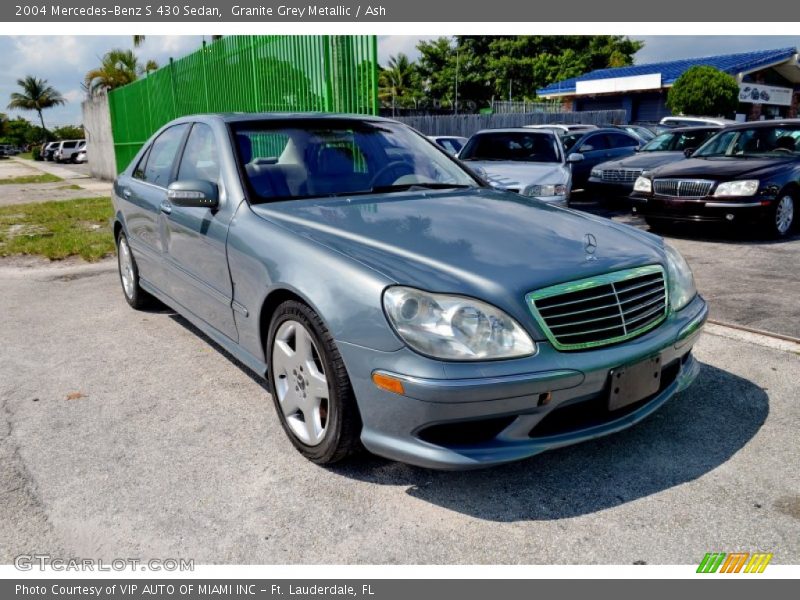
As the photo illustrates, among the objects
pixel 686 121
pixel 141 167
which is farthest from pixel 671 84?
pixel 141 167

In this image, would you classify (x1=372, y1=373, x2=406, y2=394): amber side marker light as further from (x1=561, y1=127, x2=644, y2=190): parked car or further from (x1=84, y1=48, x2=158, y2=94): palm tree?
(x1=84, y1=48, x2=158, y2=94): palm tree

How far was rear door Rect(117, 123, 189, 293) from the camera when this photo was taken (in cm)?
442

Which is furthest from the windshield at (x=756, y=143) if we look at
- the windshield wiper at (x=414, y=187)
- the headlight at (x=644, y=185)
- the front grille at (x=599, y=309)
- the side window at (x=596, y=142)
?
the front grille at (x=599, y=309)

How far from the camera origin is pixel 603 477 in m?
2.74

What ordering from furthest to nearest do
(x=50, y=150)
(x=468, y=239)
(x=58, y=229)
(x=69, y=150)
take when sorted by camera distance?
(x=50, y=150) < (x=69, y=150) < (x=58, y=229) < (x=468, y=239)

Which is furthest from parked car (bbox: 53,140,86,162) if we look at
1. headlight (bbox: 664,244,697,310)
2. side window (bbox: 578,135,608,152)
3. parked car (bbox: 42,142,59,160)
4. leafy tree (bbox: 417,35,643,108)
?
headlight (bbox: 664,244,697,310)

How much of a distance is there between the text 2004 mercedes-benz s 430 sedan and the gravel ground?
26cm

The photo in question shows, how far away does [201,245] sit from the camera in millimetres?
3684

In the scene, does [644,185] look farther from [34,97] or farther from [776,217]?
[34,97]

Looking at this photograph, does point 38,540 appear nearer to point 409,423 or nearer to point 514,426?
point 409,423

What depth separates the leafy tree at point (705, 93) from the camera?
2452 centimetres

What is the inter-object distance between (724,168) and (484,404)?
23.4 feet

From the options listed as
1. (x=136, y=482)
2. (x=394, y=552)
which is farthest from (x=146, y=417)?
(x=394, y=552)

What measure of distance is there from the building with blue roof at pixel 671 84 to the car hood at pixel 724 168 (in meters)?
22.5
